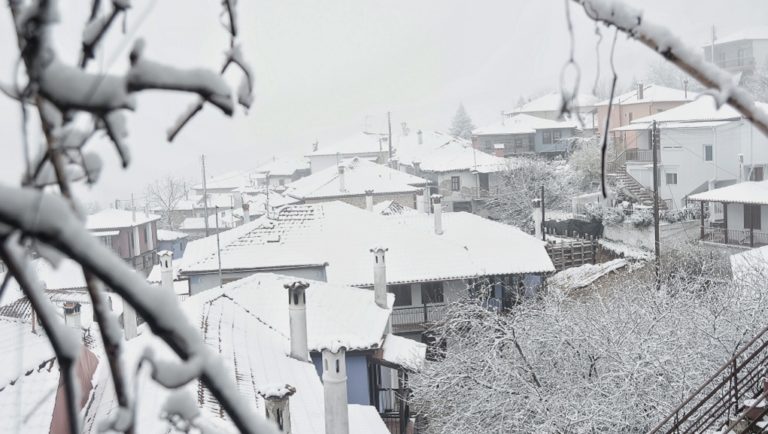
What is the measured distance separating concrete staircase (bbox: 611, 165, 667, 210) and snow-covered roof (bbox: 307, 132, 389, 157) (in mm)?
29203

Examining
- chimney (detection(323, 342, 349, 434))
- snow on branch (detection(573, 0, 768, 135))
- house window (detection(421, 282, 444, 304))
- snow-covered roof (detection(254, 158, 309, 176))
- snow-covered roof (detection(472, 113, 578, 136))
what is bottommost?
house window (detection(421, 282, 444, 304))

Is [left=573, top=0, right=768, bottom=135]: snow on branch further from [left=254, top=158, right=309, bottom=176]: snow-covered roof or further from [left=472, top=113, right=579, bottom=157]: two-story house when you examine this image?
[left=254, top=158, right=309, bottom=176]: snow-covered roof

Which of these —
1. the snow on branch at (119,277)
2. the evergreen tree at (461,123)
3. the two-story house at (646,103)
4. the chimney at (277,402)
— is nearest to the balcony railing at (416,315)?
the chimney at (277,402)

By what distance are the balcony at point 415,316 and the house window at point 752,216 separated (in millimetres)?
12126

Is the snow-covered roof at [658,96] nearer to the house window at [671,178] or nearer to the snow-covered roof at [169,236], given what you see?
the house window at [671,178]

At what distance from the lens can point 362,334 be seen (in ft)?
51.0

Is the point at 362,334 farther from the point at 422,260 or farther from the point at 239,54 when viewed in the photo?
the point at 239,54

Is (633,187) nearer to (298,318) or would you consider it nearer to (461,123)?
(298,318)

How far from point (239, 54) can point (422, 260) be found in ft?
75.8

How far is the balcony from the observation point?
75.0 ft

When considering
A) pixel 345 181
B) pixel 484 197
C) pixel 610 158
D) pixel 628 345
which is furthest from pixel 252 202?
pixel 628 345

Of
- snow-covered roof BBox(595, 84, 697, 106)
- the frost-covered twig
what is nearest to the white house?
snow-covered roof BBox(595, 84, 697, 106)

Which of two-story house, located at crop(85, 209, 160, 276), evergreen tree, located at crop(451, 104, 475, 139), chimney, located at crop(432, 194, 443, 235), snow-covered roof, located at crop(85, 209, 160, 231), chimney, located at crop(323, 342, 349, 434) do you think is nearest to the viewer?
chimney, located at crop(323, 342, 349, 434)

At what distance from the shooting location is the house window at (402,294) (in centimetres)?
2364
